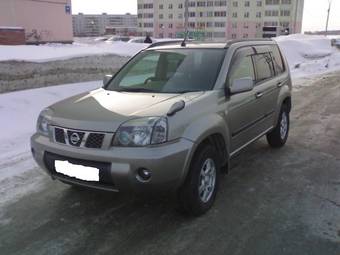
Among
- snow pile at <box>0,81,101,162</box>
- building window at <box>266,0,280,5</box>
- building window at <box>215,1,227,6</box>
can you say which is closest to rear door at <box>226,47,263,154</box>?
snow pile at <box>0,81,101,162</box>

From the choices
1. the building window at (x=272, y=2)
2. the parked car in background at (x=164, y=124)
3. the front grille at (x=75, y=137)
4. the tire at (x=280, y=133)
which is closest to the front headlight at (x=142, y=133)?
the parked car in background at (x=164, y=124)

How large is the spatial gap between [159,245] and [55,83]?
809cm

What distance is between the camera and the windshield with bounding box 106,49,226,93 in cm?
435

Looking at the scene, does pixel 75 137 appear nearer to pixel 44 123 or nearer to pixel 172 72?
pixel 44 123

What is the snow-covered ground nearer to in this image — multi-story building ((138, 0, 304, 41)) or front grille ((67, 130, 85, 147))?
front grille ((67, 130, 85, 147))

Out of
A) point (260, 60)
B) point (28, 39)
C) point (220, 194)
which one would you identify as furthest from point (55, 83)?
point (28, 39)

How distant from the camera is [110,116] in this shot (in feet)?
11.8

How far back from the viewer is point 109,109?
3.80 metres

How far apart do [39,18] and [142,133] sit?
104ft

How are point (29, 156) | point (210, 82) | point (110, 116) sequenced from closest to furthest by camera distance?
point (110, 116) → point (210, 82) → point (29, 156)

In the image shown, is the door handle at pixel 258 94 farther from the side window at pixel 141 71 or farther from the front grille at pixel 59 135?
the front grille at pixel 59 135

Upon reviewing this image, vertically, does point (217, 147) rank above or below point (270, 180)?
above

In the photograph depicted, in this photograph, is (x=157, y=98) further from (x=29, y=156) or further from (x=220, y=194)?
(x=29, y=156)

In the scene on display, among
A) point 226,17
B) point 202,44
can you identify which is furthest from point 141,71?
point 226,17
